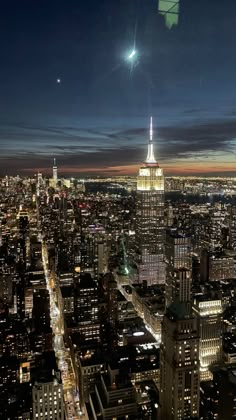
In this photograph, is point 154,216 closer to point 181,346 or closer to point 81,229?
point 81,229

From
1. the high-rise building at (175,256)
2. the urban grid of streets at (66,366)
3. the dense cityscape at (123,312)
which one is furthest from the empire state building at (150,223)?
the urban grid of streets at (66,366)

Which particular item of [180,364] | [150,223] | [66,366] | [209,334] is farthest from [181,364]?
[150,223]

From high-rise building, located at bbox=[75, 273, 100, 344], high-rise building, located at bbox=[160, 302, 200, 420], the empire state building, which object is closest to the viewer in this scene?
high-rise building, located at bbox=[160, 302, 200, 420]

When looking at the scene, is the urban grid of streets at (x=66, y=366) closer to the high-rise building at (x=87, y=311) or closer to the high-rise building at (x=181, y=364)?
the high-rise building at (x=87, y=311)

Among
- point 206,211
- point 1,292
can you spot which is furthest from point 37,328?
point 206,211

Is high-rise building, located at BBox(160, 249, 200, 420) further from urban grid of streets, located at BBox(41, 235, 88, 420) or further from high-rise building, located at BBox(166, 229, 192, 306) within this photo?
high-rise building, located at BBox(166, 229, 192, 306)

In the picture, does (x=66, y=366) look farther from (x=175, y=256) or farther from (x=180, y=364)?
(x=175, y=256)

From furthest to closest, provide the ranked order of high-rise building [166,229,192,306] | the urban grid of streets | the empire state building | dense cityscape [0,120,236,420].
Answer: the empire state building, high-rise building [166,229,192,306], the urban grid of streets, dense cityscape [0,120,236,420]

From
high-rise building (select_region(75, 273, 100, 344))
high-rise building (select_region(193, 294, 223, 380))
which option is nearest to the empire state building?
high-rise building (select_region(75, 273, 100, 344))
